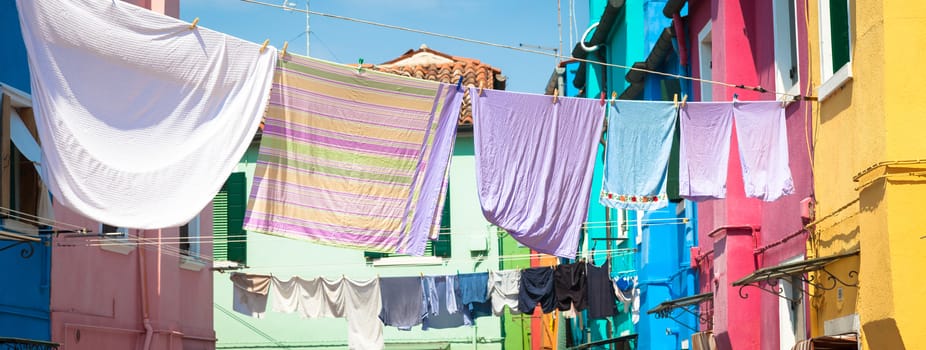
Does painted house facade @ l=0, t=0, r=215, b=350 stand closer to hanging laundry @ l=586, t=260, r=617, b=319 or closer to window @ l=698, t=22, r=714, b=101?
hanging laundry @ l=586, t=260, r=617, b=319

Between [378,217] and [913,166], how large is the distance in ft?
14.3

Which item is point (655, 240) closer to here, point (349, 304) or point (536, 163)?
point (349, 304)

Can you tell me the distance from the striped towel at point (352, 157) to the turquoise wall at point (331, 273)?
16831 mm

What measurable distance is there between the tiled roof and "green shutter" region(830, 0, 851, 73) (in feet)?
64.7

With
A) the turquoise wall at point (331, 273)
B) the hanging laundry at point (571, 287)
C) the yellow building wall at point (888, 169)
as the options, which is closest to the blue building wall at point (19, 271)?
the yellow building wall at point (888, 169)

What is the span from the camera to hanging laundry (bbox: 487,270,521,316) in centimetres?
2398

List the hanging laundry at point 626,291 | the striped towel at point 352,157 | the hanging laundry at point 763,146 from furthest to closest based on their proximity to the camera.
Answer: the hanging laundry at point 626,291 → the hanging laundry at point 763,146 → the striped towel at point 352,157

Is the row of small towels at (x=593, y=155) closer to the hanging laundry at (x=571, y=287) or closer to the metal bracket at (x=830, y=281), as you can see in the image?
the metal bracket at (x=830, y=281)

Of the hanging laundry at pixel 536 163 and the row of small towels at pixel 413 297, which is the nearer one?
the hanging laundry at pixel 536 163

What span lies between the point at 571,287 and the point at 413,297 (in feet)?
9.56

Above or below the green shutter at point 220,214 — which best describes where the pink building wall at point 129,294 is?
below

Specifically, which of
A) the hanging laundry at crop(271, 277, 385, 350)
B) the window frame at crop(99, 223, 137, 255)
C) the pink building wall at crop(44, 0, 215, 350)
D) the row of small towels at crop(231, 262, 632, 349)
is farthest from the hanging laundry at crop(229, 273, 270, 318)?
the window frame at crop(99, 223, 137, 255)

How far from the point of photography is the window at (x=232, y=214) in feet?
91.7

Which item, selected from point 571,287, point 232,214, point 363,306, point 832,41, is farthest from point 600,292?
point 832,41
